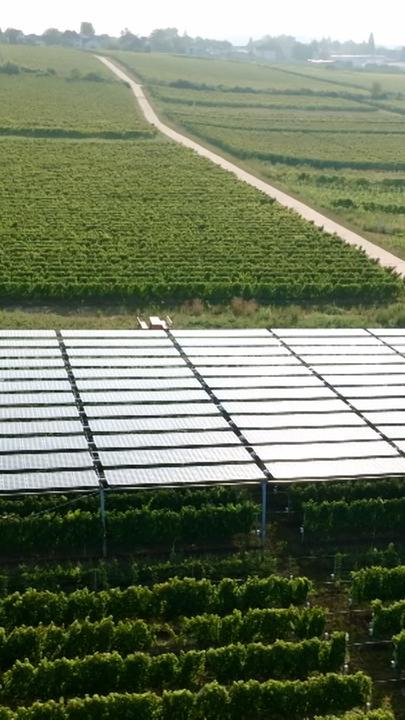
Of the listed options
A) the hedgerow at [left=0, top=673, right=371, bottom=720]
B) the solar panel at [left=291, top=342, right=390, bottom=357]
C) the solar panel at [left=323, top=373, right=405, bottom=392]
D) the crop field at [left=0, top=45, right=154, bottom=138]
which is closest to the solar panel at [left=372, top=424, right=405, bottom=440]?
the solar panel at [left=323, top=373, right=405, bottom=392]

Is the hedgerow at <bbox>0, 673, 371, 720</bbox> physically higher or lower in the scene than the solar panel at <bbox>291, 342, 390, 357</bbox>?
lower

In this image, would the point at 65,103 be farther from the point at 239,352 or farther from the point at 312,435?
the point at 312,435

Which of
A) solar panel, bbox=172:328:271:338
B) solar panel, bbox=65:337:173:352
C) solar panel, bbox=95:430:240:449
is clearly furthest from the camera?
solar panel, bbox=172:328:271:338

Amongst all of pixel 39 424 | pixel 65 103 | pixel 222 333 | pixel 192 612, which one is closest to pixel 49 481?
pixel 39 424

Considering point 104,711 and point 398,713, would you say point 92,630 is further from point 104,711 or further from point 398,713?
point 398,713

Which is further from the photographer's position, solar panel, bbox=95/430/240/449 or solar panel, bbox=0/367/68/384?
solar panel, bbox=0/367/68/384

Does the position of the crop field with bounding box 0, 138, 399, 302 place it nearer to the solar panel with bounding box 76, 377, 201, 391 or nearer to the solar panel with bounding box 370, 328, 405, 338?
the solar panel with bounding box 370, 328, 405, 338

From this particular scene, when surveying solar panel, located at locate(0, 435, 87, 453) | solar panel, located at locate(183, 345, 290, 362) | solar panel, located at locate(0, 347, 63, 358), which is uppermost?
solar panel, located at locate(0, 347, 63, 358)
